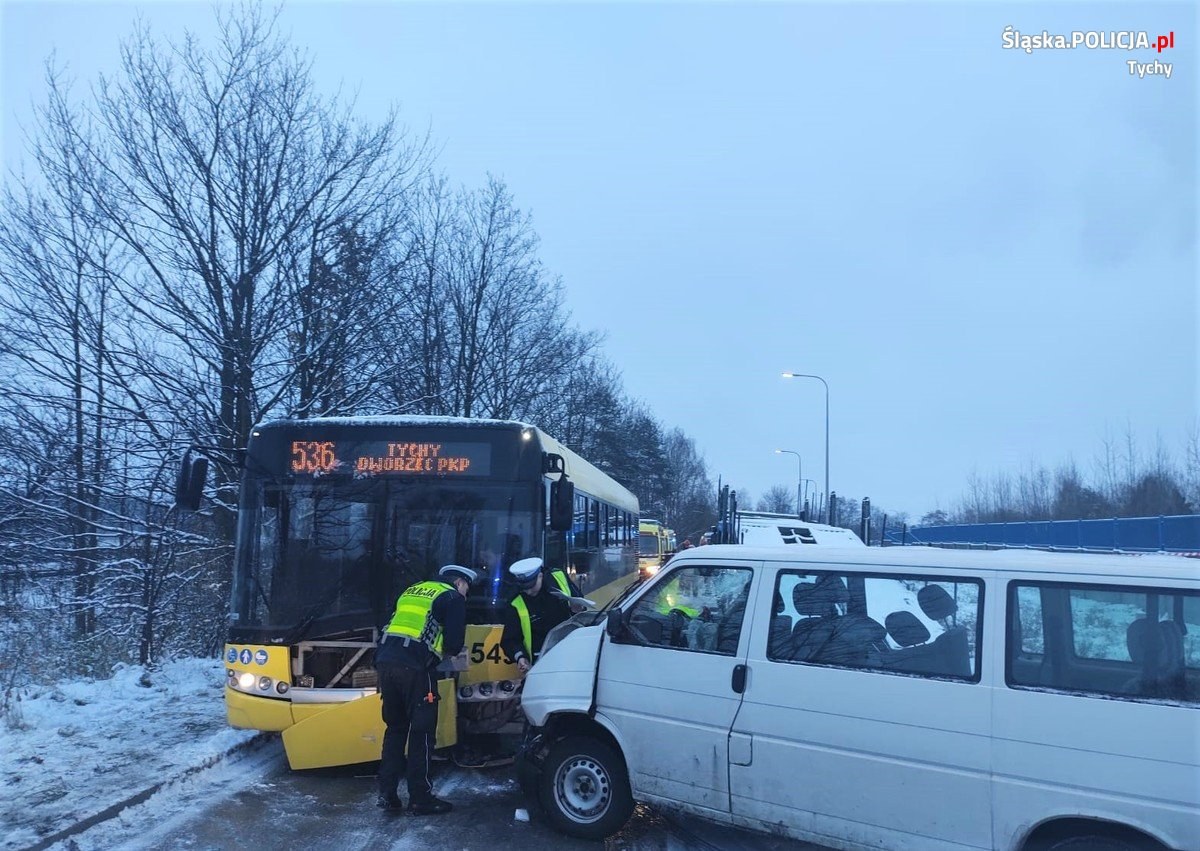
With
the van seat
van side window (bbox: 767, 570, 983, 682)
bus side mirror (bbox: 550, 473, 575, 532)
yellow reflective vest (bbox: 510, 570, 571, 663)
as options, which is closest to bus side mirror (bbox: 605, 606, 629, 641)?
van side window (bbox: 767, 570, 983, 682)

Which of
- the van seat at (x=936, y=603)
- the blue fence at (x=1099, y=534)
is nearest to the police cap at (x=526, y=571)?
the van seat at (x=936, y=603)

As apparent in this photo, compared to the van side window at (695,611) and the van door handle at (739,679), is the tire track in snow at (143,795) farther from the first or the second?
the van door handle at (739,679)

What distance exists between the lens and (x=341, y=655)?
7.91 metres

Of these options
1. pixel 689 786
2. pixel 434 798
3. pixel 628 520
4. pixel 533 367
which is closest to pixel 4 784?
pixel 434 798

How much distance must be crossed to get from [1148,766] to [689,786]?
100 inches

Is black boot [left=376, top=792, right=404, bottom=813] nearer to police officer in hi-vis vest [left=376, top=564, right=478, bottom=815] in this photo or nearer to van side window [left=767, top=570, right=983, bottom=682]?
police officer in hi-vis vest [left=376, top=564, right=478, bottom=815]

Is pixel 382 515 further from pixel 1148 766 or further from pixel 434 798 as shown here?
pixel 1148 766

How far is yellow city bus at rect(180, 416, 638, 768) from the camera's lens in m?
7.62

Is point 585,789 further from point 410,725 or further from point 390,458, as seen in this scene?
point 390,458

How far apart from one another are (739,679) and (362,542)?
4.08 metres

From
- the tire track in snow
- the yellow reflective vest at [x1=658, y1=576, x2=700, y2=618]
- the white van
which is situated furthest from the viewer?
the yellow reflective vest at [x1=658, y1=576, x2=700, y2=618]

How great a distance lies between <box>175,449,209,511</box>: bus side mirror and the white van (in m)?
3.94

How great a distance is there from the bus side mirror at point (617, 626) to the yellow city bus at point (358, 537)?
5.55 feet

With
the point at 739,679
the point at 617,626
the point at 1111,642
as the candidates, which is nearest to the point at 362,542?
the point at 617,626
